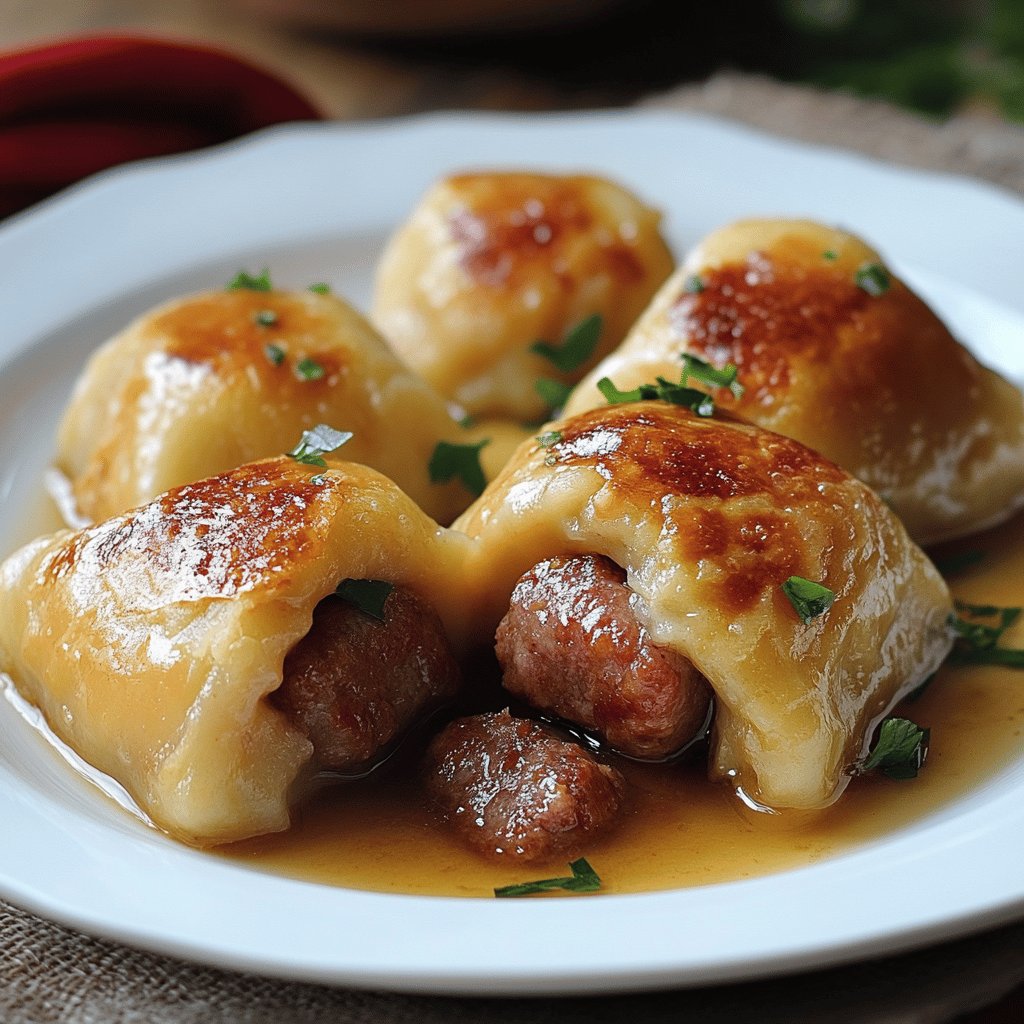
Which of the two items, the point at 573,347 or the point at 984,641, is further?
the point at 573,347

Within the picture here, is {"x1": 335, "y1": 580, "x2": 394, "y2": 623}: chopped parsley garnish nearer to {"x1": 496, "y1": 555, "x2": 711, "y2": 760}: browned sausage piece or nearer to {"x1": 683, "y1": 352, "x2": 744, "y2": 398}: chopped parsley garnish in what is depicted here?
{"x1": 496, "y1": 555, "x2": 711, "y2": 760}: browned sausage piece

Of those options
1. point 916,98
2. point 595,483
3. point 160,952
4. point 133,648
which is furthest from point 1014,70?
point 160,952

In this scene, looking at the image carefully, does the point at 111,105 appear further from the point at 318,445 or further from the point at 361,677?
the point at 361,677

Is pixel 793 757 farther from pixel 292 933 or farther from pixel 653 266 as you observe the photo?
pixel 653 266

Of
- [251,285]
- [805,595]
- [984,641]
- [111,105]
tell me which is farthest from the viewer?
[111,105]

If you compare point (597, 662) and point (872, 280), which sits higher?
point (872, 280)

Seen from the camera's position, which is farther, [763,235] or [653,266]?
[653,266]

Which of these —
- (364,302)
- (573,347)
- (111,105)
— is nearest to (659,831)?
(573,347)
